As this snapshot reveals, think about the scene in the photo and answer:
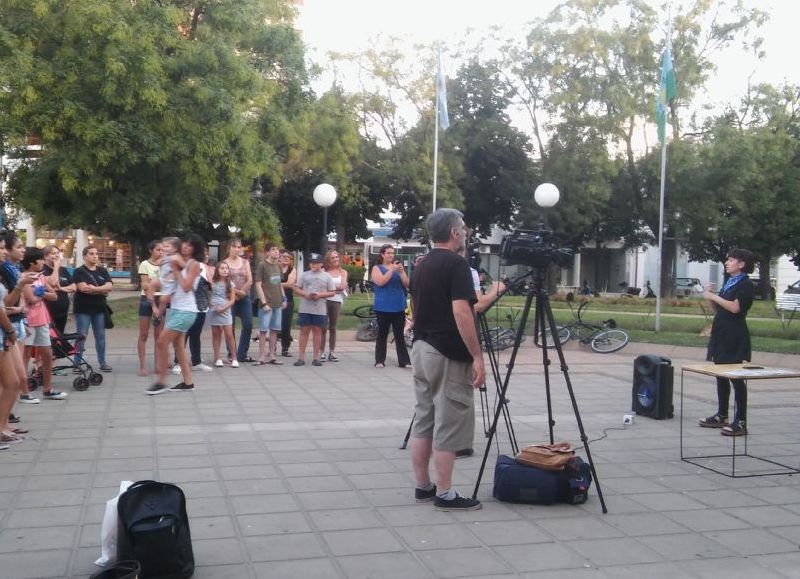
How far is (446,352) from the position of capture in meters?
5.24

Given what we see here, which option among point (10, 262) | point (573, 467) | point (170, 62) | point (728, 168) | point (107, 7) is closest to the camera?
point (573, 467)

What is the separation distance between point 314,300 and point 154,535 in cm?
834

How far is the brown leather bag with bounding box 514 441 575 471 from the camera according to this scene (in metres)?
5.58

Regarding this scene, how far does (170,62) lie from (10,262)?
14.2m

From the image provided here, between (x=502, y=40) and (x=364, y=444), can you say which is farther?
(x=502, y=40)

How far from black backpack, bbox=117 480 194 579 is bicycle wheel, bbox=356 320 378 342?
11.7 meters

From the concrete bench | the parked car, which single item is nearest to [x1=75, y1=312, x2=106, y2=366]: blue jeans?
the concrete bench

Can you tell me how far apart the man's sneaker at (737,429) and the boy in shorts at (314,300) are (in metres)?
6.19

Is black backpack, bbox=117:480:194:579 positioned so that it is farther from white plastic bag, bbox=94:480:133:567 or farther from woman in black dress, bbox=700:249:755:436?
→ woman in black dress, bbox=700:249:755:436

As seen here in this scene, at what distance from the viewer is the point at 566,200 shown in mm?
41312

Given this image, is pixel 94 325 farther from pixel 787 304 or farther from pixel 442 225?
pixel 787 304

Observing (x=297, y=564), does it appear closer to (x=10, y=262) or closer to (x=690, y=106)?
(x=10, y=262)

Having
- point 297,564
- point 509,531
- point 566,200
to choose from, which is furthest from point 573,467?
point 566,200

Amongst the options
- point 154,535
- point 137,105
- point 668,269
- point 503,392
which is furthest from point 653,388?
point 668,269
